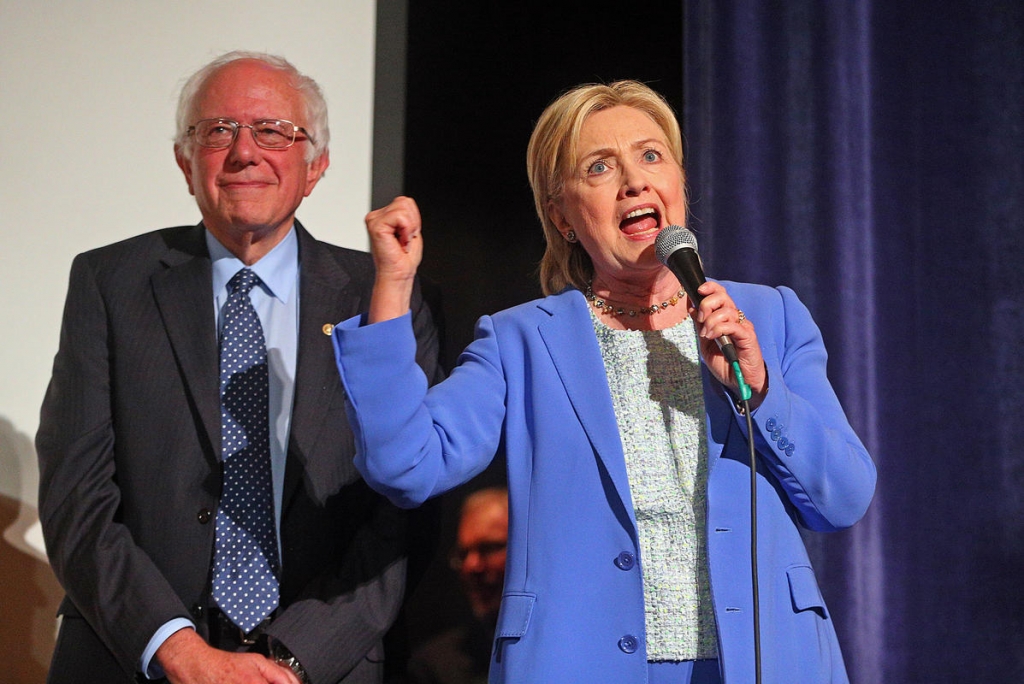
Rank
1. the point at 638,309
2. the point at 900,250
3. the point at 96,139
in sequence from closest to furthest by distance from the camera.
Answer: the point at 638,309, the point at 96,139, the point at 900,250

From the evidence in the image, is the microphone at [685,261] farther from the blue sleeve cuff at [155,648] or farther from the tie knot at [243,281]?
the blue sleeve cuff at [155,648]

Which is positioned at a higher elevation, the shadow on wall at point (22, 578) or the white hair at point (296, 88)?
the white hair at point (296, 88)

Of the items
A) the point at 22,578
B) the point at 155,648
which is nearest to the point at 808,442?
the point at 155,648

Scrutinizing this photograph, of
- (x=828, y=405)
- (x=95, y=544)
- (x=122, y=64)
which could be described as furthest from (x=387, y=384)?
(x=122, y=64)

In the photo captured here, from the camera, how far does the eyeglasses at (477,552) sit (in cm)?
254

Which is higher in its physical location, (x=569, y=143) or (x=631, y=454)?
(x=569, y=143)

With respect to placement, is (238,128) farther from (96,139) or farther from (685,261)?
(685,261)

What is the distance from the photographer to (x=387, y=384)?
1.38 meters

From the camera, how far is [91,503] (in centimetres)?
188

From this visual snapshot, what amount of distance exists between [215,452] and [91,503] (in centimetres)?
24

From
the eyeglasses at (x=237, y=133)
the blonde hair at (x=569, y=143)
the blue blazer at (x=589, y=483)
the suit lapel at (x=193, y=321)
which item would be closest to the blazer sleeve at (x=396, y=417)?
the blue blazer at (x=589, y=483)

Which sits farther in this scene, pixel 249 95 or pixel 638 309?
pixel 249 95

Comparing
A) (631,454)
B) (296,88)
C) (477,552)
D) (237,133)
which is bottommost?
(477,552)

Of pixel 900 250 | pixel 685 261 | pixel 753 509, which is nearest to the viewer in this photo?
pixel 753 509
